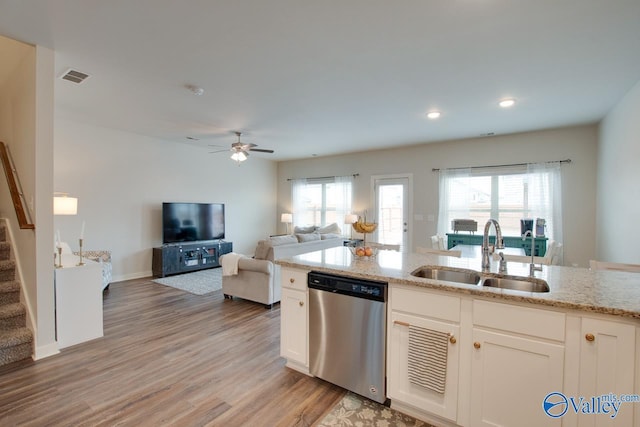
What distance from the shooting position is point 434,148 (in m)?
6.40

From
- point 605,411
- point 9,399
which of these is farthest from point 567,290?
point 9,399

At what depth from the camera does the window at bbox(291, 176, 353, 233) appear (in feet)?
25.1

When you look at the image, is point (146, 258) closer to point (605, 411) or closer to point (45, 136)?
point (45, 136)

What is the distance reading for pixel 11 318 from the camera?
9.16 ft

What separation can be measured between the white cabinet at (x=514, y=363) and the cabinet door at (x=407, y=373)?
0.10 meters

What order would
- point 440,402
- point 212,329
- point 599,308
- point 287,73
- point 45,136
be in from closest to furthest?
point 599,308 → point 440,402 → point 45,136 → point 287,73 → point 212,329

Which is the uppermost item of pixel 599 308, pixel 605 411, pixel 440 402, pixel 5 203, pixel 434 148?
pixel 434 148

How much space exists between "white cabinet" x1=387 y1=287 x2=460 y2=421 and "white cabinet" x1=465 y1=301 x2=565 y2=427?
0.11 meters

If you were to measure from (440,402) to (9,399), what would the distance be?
2.95 meters

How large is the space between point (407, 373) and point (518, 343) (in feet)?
2.26

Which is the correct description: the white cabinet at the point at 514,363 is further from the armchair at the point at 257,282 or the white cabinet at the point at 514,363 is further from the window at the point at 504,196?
the window at the point at 504,196

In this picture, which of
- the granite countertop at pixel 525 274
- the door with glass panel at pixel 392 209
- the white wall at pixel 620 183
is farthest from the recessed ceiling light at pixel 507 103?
the door with glass panel at pixel 392 209

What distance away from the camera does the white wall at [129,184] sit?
499 cm

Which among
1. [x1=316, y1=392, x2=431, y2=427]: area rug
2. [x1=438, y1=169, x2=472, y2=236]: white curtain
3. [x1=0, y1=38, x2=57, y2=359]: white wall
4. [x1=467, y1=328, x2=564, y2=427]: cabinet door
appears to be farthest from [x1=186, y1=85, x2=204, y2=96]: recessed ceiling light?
[x1=438, y1=169, x2=472, y2=236]: white curtain
